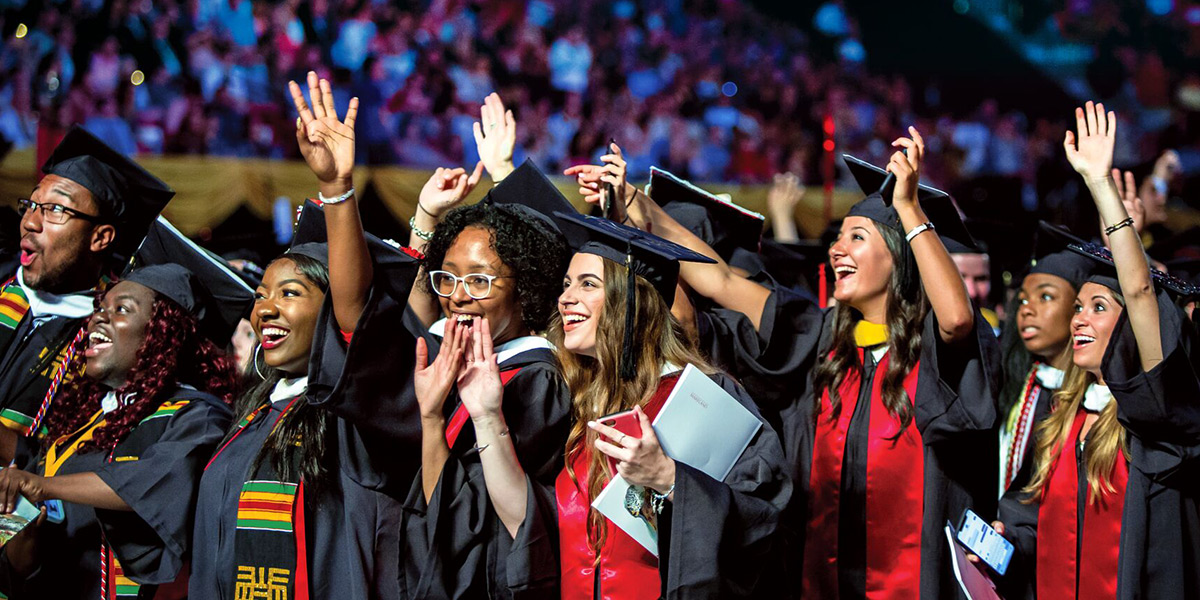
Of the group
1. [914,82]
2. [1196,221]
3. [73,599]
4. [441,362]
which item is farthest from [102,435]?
[914,82]

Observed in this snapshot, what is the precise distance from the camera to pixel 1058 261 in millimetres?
4668

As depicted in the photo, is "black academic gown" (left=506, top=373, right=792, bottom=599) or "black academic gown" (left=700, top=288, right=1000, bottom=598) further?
"black academic gown" (left=700, top=288, right=1000, bottom=598)

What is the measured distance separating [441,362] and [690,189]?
1.87 metres

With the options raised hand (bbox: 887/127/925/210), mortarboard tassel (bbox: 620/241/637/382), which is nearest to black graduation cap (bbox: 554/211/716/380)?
mortarboard tassel (bbox: 620/241/637/382)

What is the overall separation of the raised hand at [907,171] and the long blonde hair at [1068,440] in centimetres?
88

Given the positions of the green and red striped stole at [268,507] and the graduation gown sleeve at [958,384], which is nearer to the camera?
the green and red striped stole at [268,507]

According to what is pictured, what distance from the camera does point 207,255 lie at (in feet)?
14.1

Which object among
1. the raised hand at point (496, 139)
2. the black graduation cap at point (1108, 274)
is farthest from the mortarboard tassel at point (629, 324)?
the black graduation cap at point (1108, 274)

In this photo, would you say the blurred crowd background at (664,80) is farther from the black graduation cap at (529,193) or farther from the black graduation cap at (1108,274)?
the black graduation cap at (529,193)

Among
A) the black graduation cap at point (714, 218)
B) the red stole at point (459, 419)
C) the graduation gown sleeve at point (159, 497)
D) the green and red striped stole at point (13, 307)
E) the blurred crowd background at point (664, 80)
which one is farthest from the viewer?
the blurred crowd background at point (664, 80)

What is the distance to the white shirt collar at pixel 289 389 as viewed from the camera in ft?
12.0

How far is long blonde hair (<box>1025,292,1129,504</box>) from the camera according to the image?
372cm

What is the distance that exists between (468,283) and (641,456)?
997mm

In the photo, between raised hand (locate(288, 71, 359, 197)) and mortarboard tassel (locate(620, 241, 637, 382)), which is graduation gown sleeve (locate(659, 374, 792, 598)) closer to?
mortarboard tassel (locate(620, 241, 637, 382))
